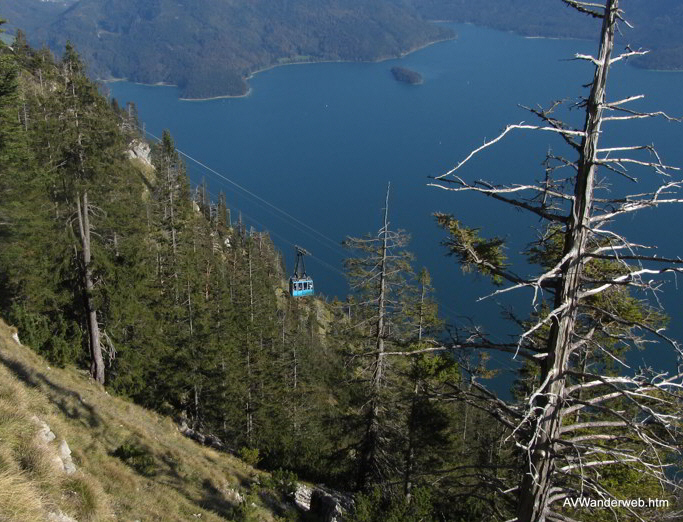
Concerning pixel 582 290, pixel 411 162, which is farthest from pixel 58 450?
pixel 411 162

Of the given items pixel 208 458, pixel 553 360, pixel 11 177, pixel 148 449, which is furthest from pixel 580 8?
pixel 11 177

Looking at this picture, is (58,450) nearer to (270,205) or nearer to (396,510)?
(396,510)

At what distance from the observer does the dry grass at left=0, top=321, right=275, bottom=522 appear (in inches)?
241

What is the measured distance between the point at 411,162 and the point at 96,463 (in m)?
125

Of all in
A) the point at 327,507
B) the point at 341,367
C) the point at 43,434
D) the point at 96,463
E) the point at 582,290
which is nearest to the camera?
the point at 582,290

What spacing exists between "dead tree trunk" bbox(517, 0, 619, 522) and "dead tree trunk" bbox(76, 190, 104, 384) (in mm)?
15423

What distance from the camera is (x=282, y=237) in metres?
105

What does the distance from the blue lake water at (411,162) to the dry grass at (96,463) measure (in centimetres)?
4915

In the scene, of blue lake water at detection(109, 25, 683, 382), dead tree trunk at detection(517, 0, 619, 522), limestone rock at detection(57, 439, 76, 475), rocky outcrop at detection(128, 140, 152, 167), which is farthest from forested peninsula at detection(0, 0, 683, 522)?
rocky outcrop at detection(128, 140, 152, 167)

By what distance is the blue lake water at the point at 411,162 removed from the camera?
84.4 metres

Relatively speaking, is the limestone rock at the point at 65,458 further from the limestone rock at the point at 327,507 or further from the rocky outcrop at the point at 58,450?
the limestone rock at the point at 327,507

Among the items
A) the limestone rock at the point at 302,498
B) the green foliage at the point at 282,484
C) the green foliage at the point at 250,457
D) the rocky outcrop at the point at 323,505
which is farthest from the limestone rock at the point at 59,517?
the green foliage at the point at 250,457

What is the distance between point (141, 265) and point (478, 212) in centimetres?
8281

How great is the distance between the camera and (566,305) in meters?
5.07
